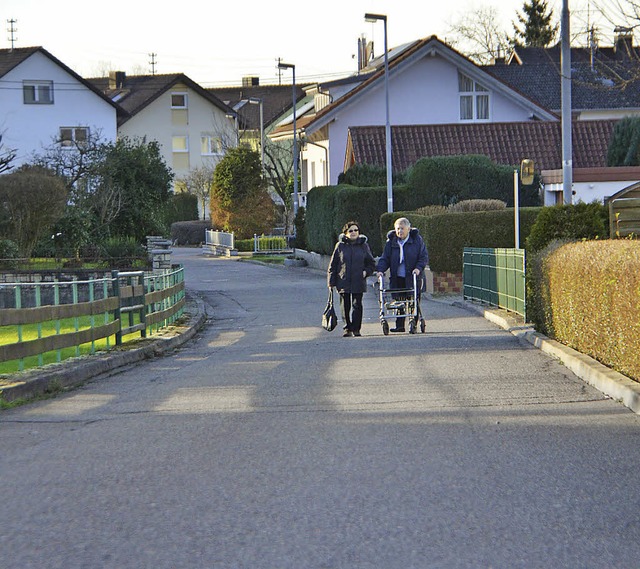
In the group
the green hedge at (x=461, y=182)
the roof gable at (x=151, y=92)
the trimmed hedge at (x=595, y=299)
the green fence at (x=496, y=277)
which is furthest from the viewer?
the roof gable at (x=151, y=92)

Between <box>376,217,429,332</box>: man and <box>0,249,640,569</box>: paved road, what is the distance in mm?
4195

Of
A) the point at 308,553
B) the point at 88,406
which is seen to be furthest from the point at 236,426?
the point at 308,553

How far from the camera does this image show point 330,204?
40.8 m

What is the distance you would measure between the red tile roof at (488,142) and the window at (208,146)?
4249 centimetres

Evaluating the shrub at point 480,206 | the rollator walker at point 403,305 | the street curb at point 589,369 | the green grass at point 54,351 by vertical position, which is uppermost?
the shrub at point 480,206

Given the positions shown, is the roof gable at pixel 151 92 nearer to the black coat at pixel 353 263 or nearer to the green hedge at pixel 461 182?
the green hedge at pixel 461 182

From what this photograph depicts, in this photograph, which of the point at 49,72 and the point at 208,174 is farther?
the point at 208,174

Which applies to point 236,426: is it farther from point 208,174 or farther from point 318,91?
point 208,174

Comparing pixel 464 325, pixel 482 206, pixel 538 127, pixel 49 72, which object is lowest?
pixel 464 325

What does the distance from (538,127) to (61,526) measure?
140 ft

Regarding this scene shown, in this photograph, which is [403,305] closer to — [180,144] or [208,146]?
[180,144]

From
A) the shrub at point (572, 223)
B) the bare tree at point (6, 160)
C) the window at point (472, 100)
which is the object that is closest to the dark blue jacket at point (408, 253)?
the shrub at point (572, 223)

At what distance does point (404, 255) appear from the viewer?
17.7 meters

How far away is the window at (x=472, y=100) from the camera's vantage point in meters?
52.3
